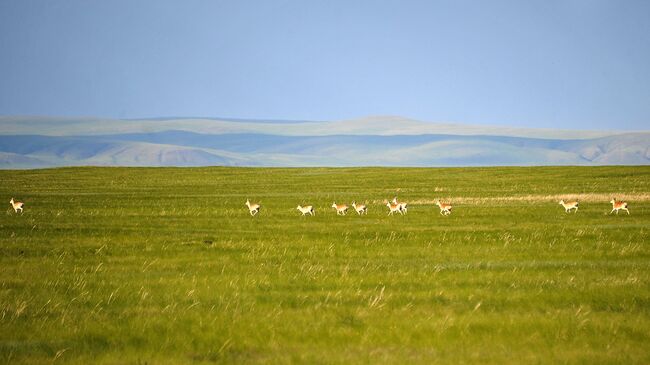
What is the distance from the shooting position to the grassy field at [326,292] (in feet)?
38.4

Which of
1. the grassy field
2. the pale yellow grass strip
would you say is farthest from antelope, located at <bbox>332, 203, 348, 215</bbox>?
the pale yellow grass strip

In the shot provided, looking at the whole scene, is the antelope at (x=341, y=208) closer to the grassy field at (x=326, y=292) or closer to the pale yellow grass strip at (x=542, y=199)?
the grassy field at (x=326, y=292)

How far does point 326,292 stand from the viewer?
1584 cm

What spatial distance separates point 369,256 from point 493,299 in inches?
280

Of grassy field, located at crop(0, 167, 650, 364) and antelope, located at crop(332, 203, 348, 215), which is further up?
grassy field, located at crop(0, 167, 650, 364)

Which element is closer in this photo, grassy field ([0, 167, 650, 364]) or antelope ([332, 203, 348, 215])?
grassy field ([0, 167, 650, 364])

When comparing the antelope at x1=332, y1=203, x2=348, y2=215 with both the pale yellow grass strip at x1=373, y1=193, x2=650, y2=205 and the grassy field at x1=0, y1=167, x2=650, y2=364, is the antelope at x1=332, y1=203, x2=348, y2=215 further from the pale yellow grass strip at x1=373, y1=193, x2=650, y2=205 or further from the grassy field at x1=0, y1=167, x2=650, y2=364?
the pale yellow grass strip at x1=373, y1=193, x2=650, y2=205

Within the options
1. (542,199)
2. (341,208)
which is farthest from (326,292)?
→ (542,199)

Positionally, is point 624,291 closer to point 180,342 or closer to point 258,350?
point 258,350

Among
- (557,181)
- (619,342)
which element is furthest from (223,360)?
(557,181)

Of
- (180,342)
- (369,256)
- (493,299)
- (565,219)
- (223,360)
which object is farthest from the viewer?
(565,219)

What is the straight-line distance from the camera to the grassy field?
38.4 feet

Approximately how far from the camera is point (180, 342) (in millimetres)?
11945

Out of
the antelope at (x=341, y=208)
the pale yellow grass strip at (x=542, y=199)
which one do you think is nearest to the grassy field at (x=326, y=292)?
the antelope at (x=341, y=208)
